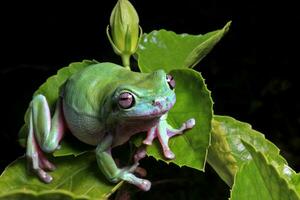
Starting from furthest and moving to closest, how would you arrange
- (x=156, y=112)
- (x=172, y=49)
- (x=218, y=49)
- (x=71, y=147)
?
(x=218, y=49)
(x=172, y=49)
(x=71, y=147)
(x=156, y=112)

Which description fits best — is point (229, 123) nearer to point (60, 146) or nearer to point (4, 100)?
point (60, 146)

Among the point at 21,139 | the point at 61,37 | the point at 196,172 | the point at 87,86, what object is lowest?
the point at 196,172

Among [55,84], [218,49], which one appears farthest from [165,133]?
[218,49]

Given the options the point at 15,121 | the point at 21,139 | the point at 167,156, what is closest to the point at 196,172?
the point at 15,121

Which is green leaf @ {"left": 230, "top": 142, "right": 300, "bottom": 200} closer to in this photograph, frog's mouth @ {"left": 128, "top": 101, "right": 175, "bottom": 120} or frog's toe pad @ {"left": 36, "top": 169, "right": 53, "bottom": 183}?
frog's mouth @ {"left": 128, "top": 101, "right": 175, "bottom": 120}

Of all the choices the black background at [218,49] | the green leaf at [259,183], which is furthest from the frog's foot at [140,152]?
the black background at [218,49]

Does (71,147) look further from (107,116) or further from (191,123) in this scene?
(191,123)
